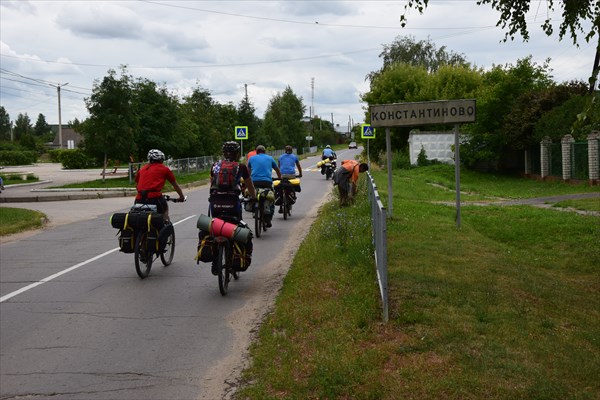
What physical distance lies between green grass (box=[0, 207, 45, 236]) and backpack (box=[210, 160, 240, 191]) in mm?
8944

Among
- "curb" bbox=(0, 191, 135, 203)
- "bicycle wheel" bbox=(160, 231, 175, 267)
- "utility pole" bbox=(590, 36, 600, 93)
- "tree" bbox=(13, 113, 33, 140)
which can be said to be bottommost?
"bicycle wheel" bbox=(160, 231, 175, 267)

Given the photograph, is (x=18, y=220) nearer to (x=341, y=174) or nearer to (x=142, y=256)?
(x=341, y=174)

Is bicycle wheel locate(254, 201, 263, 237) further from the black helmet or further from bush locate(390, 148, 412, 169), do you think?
bush locate(390, 148, 412, 169)

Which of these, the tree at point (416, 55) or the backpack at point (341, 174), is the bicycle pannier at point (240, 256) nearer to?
the backpack at point (341, 174)

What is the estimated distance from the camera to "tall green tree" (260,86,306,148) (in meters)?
78.6

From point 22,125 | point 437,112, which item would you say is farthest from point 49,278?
point 22,125

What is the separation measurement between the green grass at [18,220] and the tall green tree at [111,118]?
1201cm

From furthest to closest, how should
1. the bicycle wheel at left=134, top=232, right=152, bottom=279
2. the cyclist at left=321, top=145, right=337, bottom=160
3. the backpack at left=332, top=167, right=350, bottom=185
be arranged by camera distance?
the cyclist at left=321, top=145, right=337, bottom=160, the backpack at left=332, top=167, right=350, bottom=185, the bicycle wheel at left=134, top=232, right=152, bottom=279

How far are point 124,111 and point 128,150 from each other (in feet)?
6.06

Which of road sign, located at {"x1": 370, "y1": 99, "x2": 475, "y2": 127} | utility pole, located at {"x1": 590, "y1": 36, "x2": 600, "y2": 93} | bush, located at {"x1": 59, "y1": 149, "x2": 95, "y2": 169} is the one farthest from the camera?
bush, located at {"x1": 59, "y1": 149, "x2": 95, "y2": 169}

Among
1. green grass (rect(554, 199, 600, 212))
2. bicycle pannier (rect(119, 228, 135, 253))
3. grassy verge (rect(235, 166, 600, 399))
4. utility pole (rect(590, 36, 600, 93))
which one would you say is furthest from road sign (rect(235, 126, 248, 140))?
utility pole (rect(590, 36, 600, 93))

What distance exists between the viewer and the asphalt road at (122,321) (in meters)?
5.62

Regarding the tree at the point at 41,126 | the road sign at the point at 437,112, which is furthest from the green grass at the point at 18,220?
the tree at the point at 41,126

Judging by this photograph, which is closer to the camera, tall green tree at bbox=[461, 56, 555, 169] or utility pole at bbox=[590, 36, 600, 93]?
utility pole at bbox=[590, 36, 600, 93]
